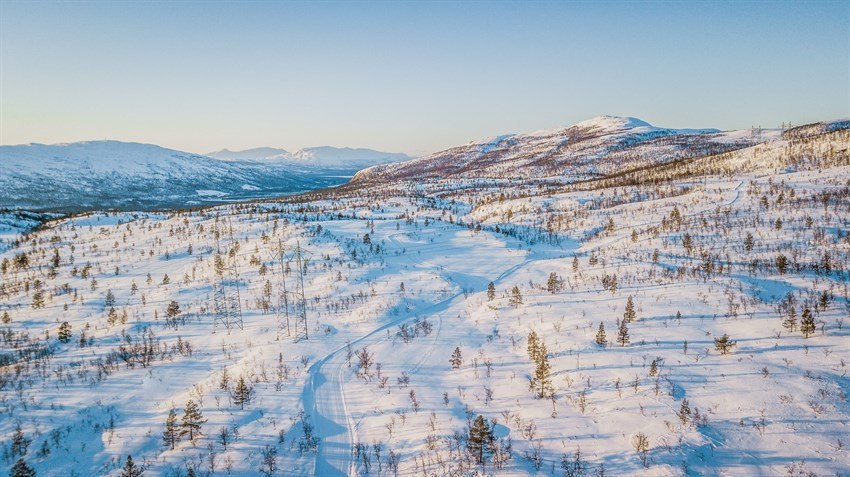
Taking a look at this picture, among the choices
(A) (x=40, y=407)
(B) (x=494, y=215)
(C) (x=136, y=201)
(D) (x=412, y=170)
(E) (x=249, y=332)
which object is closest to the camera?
(A) (x=40, y=407)

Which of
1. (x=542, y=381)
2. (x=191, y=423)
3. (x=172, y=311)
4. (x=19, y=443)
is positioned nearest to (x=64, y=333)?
(x=172, y=311)

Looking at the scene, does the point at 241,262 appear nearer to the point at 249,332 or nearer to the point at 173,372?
the point at 249,332

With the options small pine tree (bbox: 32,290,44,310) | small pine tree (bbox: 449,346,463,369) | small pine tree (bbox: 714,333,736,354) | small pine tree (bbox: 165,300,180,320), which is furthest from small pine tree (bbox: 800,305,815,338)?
Result: small pine tree (bbox: 32,290,44,310)

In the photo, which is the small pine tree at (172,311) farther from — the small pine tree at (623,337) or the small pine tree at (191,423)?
the small pine tree at (623,337)

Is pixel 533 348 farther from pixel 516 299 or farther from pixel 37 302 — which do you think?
pixel 37 302

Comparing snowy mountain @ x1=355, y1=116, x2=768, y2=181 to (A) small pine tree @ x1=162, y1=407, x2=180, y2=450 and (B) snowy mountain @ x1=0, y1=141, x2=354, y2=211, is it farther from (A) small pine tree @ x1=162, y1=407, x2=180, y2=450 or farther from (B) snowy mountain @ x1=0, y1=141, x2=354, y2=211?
(A) small pine tree @ x1=162, y1=407, x2=180, y2=450

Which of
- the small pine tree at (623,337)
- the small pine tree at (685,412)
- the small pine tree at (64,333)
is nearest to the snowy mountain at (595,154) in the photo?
the small pine tree at (623,337)

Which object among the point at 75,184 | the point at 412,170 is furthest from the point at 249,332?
the point at 75,184
